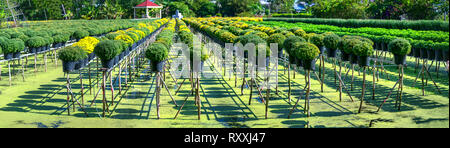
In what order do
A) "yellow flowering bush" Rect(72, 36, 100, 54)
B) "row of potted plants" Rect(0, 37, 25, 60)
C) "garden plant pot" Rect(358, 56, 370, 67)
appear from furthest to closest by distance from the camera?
"row of potted plants" Rect(0, 37, 25, 60) < "yellow flowering bush" Rect(72, 36, 100, 54) < "garden plant pot" Rect(358, 56, 370, 67)

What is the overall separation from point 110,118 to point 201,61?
310 centimetres

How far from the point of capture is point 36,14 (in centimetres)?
9256

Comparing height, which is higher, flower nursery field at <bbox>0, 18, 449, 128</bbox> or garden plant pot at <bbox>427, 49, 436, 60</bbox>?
garden plant pot at <bbox>427, 49, 436, 60</bbox>

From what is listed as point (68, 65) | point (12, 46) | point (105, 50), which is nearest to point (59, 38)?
point (12, 46)

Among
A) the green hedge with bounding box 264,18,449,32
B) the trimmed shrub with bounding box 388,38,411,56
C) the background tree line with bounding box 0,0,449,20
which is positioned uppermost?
the background tree line with bounding box 0,0,449,20

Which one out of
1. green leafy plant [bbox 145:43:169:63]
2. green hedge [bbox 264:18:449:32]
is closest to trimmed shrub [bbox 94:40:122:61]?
green leafy plant [bbox 145:43:169:63]

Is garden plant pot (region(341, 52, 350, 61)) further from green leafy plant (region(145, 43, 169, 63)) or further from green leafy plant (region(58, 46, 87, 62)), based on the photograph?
green leafy plant (region(58, 46, 87, 62))

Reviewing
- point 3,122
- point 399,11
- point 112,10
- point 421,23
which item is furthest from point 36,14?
point 3,122

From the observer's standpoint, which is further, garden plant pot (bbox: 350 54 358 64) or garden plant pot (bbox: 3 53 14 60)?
garden plant pot (bbox: 3 53 14 60)

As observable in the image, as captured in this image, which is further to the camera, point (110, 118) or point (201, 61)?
point (201, 61)

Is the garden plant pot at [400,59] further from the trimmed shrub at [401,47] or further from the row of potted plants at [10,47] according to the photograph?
the row of potted plants at [10,47]

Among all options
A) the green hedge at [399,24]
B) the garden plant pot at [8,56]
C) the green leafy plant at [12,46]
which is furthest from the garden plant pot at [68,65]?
the green hedge at [399,24]

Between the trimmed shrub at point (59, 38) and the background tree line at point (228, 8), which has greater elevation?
the background tree line at point (228, 8)

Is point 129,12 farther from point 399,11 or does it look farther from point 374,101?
point 374,101
